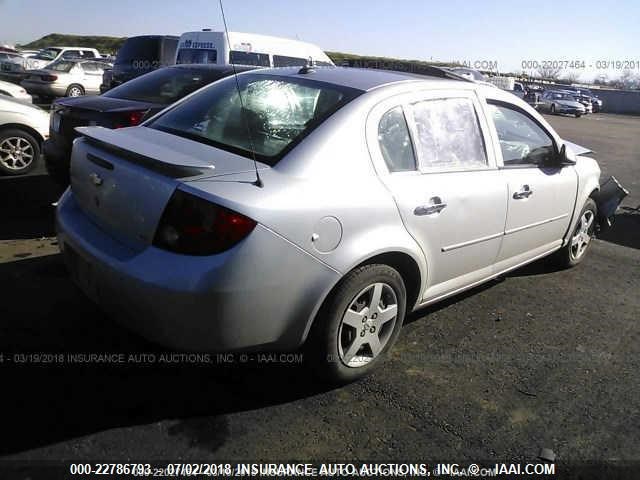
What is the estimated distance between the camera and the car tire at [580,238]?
473 cm

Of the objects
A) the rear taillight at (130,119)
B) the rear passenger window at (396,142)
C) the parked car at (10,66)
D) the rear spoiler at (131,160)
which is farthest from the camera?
the parked car at (10,66)

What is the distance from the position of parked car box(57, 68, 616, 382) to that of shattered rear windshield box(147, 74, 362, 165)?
1 cm

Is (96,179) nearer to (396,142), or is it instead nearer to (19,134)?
(396,142)

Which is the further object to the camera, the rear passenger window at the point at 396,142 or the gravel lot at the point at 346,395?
the rear passenger window at the point at 396,142

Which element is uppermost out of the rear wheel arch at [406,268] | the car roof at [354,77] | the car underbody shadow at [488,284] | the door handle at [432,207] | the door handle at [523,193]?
the car roof at [354,77]

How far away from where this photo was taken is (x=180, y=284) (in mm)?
2223

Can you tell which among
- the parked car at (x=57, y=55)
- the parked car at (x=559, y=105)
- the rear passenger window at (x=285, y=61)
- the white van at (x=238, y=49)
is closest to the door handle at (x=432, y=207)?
the white van at (x=238, y=49)

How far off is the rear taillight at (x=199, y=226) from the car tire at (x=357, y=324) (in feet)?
2.09

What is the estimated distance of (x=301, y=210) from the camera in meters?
2.39

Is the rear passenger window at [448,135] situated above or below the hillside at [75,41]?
below

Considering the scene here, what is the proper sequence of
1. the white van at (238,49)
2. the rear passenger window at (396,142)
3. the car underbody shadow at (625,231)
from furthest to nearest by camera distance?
1. the white van at (238,49)
2. the car underbody shadow at (625,231)
3. the rear passenger window at (396,142)

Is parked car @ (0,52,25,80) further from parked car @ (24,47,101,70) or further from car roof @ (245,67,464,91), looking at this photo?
car roof @ (245,67,464,91)

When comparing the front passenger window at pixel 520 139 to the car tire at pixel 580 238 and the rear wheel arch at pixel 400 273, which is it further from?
the rear wheel arch at pixel 400 273

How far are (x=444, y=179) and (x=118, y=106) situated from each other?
3704mm
